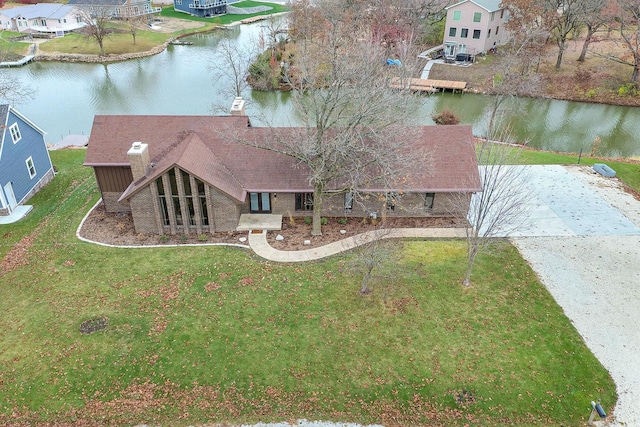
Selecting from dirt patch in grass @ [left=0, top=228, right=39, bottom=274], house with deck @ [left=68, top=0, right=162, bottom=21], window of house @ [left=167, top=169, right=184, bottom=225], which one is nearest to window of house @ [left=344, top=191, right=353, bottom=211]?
window of house @ [left=167, top=169, right=184, bottom=225]

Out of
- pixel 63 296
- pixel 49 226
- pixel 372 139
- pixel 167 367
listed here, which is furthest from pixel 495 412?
pixel 49 226

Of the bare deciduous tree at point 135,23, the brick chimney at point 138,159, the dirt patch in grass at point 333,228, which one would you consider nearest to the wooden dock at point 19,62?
the bare deciduous tree at point 135,23

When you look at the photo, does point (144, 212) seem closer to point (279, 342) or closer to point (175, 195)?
point (175, 195)

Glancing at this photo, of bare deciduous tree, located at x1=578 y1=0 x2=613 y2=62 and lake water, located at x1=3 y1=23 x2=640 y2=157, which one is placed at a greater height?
bare deciduous tree, located at x1=578 y1=0 x2=613 y2=62

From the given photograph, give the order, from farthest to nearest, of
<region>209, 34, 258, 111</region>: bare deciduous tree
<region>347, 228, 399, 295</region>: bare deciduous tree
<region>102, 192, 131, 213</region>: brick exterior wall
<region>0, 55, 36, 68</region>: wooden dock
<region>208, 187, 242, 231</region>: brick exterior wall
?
<region>0, 55, 36, 68</region>: wooden dock < <region>209, 34, 258, 111</region>: bare deciduous tree < <region>102, 192, 131, 213</region>: brick exterior wall < <region>208, 187, 242, 231</region>: brick exterior wall < <region>347, 228, 399, 295</region>: bare deciduous tree

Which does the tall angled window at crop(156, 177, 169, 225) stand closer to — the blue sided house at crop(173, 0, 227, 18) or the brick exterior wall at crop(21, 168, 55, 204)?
the brick exterior wall at crop(21, 168, 55, 204)

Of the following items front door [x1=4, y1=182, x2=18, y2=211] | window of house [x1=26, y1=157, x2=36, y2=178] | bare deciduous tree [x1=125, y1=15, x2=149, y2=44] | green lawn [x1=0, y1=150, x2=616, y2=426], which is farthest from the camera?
bare deciduous tree [x1=125, y1=15, x2=149, y2=44]

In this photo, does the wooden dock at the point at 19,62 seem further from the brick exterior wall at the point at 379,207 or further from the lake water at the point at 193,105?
the brick exterior wall at the point at 379,207

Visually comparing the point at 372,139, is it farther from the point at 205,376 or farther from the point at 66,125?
the point at 66,125
